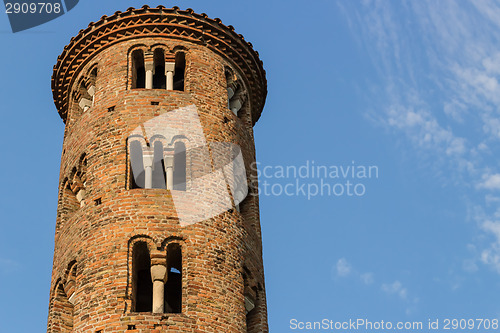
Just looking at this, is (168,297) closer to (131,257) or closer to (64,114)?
(131,257)

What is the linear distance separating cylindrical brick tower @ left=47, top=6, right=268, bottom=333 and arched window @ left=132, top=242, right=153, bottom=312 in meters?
0.04

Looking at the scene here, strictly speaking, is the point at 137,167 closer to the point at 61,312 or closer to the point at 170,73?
the point at 170,73

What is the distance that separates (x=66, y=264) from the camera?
23.2 m

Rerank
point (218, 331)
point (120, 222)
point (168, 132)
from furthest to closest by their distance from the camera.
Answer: point (168, 132) < point (120, 222) < point (218, 331)

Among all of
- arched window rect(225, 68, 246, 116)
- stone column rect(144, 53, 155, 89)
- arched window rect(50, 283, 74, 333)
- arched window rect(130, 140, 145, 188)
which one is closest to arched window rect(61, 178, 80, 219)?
arched window rect(130, 140, 145, 188)

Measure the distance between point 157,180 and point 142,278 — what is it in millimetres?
3111

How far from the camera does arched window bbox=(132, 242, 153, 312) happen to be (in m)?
22.3

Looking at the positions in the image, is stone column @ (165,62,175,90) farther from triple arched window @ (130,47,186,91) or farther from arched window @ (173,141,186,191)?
arched window @ (173,141,186,191)

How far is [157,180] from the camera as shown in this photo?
24.7 m

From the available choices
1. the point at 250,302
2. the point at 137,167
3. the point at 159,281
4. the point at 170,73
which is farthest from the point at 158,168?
the point at 250,302

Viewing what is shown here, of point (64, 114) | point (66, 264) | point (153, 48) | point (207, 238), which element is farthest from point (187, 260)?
point (64, 114)

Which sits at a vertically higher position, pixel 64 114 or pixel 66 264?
pixel 64 114

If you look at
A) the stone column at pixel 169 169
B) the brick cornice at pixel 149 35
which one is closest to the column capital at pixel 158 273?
the stone column at pixel 169 169

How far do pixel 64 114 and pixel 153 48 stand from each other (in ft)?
15.9
